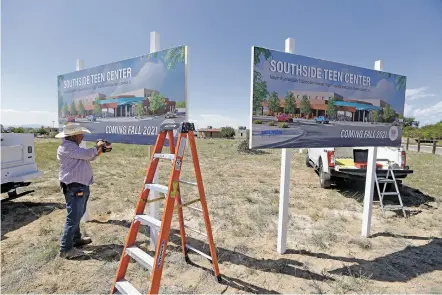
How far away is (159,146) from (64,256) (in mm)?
2119

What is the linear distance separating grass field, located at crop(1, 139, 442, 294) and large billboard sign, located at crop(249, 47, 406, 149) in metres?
1.63

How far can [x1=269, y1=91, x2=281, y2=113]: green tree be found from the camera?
3238 millimetres

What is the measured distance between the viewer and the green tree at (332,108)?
3.78 metres

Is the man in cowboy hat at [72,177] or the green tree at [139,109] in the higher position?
the green tree at [139,109]

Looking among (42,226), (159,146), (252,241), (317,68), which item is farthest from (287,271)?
(42,226)

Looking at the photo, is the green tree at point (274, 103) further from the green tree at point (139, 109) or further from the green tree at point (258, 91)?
the green tree at point (139, 109)

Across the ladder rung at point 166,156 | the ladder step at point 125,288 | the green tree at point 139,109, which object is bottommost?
the ladder step at point 125,288

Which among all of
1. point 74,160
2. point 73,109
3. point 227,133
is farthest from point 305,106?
point 227,133

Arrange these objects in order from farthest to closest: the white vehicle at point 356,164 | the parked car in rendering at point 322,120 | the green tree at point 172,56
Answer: the white vehicle at point 356,164, the parked car in rendering at point 322,120, the green tree at point 172,56

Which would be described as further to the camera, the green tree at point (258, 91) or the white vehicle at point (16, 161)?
the white vehicle at point (16, 161)

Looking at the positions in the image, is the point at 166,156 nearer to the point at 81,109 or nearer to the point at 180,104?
the point at 180,104

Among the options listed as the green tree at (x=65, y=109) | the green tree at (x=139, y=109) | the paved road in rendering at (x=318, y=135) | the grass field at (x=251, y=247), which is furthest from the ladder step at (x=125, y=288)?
the green tree at (x=65, y=109)

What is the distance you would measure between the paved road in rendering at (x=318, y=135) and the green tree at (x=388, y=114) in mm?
122

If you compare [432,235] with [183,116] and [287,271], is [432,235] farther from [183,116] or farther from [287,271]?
[183,116]
